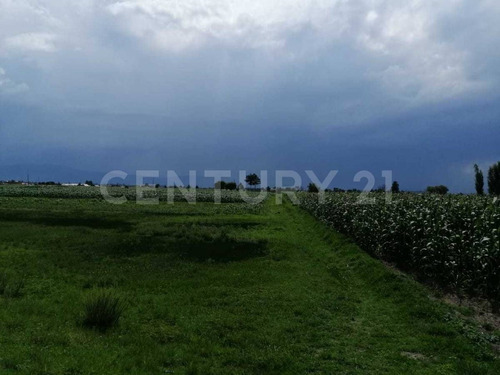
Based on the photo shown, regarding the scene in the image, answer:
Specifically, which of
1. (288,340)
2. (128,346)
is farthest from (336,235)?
(128,346)

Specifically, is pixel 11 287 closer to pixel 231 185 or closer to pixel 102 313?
pixel 102 313

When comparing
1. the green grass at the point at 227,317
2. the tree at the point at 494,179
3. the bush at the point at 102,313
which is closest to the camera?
the green grass at the point at 227,317

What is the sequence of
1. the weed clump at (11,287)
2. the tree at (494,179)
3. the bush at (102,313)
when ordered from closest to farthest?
the bush at (102,313) < the weed clump at (11,287) < the tree at (494,179)

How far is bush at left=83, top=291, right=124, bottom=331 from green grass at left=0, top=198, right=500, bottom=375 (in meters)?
0.21

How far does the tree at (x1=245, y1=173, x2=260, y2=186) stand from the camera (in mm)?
184250

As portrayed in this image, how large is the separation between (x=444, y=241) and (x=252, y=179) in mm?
171822

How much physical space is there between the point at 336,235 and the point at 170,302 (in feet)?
49.8

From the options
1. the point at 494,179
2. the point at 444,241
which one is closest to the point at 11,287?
the point at 444,241

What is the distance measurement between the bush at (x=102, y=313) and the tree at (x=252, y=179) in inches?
6885

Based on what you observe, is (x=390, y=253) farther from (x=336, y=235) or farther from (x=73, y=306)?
(x=73, y=306)

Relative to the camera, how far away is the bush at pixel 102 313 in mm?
9297

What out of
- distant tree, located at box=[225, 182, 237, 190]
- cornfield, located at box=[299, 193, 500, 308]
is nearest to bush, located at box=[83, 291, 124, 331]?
cornfield, located at box=[299, 193, 500, 308]

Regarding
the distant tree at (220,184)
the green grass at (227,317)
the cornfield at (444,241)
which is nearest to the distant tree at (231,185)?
the distant tree at (220,184)

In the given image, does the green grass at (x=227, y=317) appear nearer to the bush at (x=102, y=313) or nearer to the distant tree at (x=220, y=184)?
the bush at (x=102, y=313)
